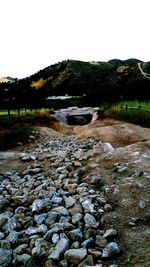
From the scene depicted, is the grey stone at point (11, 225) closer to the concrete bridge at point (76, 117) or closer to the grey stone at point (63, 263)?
the grey stone at point (63, 263)

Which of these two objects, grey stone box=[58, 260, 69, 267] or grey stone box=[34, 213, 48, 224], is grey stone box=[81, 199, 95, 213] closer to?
grey stone box=[34, 213, 48, 224]

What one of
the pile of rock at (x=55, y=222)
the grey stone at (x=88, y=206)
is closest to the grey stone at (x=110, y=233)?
the pile of rock at (x=55, y=222)

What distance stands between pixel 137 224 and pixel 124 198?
4.85 feet

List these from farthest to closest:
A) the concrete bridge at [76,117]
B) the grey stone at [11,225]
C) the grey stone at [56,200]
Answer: the concrete bridge at [76,117]
the grey stone at [56,200]
the grey stone at [11,225]

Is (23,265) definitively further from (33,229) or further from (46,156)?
(46,156)

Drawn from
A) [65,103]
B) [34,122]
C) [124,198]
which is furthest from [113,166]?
[65,103]

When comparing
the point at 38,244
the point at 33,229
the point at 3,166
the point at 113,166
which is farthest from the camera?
the point at 3,166

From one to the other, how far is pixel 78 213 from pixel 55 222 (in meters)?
0.65

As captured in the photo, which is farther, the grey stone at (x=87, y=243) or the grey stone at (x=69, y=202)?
the grey stone at (x=69, y=202)

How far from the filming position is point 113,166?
12242 mm

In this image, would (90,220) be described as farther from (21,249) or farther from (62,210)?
(21,249)

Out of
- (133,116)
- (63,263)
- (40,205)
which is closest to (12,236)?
(40,205)

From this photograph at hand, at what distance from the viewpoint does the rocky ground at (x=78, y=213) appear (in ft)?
21.2

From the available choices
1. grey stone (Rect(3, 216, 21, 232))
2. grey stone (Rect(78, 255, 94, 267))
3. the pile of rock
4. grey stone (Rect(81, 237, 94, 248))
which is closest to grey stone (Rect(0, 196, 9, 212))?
the pile of rock
